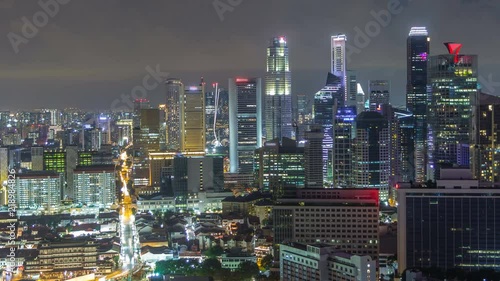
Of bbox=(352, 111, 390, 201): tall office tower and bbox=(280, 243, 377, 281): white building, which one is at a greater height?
bbox=(352, 111, 390, 201): tall office tower

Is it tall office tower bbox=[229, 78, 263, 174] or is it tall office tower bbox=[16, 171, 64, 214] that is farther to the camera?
tall office tower bbox=[229, 78, 263, 174]

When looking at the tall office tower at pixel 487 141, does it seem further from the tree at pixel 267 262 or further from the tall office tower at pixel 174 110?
the tall office tower at pixel 174 110

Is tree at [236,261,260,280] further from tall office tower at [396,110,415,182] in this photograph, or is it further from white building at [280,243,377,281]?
tall office tower at [396,110,415,182]

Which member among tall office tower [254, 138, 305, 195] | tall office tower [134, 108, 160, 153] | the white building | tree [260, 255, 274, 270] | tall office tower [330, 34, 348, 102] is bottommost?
tree [260, 255, 274, 270]

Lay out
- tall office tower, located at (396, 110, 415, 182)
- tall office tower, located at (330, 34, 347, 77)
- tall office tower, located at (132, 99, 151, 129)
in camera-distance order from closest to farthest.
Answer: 1. tall office tower, located at (396, 110, 415, 182)
2. tall office tower, located at (330, 34, 347, 77)
3. tall office tower, located at (132, 99, 151, 129)

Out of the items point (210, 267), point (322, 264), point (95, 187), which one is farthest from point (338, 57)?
point (322, 264)

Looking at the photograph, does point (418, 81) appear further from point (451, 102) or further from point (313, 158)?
point (313, 158)

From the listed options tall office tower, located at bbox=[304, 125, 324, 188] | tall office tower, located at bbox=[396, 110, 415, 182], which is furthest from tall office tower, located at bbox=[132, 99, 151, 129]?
tall office tower, located at bbox=[396, 110, 415, 182]
